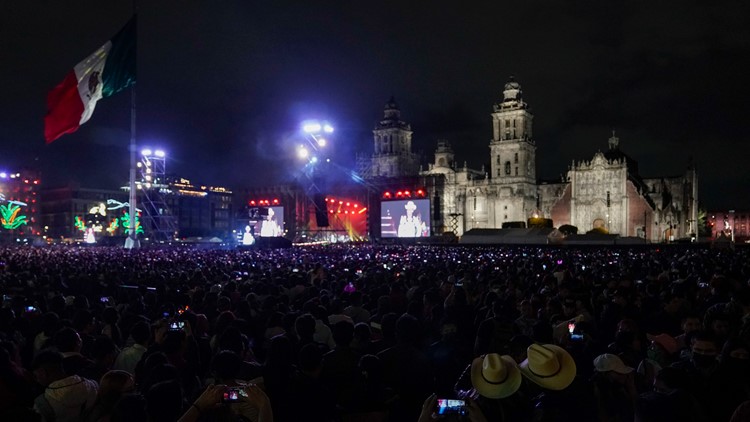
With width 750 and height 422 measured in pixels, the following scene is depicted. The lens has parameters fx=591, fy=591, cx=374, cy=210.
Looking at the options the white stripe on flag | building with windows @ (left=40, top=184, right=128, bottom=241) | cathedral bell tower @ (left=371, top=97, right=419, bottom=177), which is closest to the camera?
the white stripe on flag

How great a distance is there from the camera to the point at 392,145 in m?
110

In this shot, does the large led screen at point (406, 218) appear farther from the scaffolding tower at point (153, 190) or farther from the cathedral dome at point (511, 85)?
the cathedral dome at point (511, 85)

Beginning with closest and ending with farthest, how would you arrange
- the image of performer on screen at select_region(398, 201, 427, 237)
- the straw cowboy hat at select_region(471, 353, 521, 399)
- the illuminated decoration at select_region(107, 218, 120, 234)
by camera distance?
the straw cowboy hat at select_region(471, 353, 521, 399), the image of performer on screen at select_region(398, 201, 427, 237), the illuminated decoration at select_region(107, 218, 120, 234)

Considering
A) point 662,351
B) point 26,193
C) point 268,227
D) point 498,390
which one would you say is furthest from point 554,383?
point 26,193

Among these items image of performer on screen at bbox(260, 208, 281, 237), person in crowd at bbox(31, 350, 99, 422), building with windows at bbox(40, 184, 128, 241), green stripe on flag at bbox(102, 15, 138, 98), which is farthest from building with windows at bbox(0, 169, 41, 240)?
person in crowd at bbox(31, 350, 99, 422)

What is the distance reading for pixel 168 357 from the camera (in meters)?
5.91

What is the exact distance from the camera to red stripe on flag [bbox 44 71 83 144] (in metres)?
29.0

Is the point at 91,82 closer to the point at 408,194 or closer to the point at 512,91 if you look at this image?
the point at 408,194

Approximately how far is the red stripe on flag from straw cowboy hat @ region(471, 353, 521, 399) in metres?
29.5

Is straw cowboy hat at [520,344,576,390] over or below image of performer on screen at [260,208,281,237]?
below

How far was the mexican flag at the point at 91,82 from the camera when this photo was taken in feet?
96.7

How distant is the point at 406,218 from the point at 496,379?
59.3m

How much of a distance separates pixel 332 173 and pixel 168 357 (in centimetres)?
7717

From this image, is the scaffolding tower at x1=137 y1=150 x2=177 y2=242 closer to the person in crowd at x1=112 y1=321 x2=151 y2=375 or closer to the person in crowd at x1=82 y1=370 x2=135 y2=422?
the person in crowd at x1=112 y1=321 x2=151 y2=375
